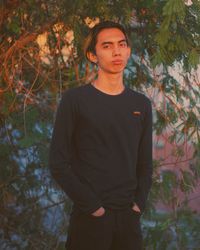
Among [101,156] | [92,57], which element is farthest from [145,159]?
[92,57]

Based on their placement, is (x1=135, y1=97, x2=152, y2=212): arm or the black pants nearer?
the black pants

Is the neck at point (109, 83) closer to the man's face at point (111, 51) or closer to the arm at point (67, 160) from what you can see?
the man's face at point (111, 51)

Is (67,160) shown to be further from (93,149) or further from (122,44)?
(122,44)

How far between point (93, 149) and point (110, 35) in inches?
24.4

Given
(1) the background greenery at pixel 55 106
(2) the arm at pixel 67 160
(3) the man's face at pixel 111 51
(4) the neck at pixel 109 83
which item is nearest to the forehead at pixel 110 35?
(3) the man's face at pixel 111 51

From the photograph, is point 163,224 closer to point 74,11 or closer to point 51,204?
point 51,204

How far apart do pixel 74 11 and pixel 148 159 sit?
1454mm

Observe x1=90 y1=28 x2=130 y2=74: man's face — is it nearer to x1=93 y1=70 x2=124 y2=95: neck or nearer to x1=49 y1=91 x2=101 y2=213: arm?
x1=93 y1=70 x2=124 y2=95: neck

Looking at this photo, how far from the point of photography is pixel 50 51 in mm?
5113

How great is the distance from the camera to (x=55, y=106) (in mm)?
5098

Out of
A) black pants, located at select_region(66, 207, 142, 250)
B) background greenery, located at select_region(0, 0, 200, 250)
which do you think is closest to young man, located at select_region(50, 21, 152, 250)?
black pants, located at select_region(66, 207, 142, 250)

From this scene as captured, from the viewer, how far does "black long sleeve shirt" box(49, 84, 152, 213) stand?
3.04 m

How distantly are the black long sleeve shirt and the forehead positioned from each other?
272 millimetres

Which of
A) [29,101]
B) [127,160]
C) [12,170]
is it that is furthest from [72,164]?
[12,170]
